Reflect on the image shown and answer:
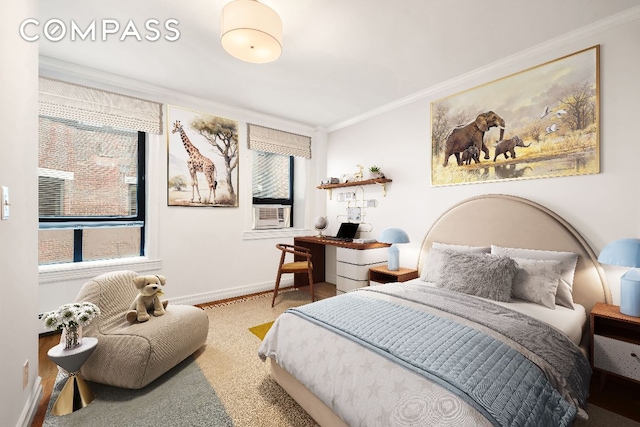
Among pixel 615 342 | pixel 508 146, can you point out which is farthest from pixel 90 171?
pixel 615 342

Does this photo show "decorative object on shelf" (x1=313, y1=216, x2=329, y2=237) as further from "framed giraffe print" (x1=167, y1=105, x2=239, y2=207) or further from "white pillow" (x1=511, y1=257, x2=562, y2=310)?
"white pillow" (x1=511, y1=257, x2=562, y2=310)

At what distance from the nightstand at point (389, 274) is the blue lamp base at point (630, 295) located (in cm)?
165

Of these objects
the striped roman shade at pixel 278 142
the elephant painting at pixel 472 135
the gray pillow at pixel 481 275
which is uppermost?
the striped roman shade at pixel 278 142

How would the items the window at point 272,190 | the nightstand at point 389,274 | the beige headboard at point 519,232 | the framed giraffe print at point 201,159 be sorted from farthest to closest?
1. the window at point 272,190
2. the framed giraffe print at point 201,159
3. the nightstand at point 389,274
4. the beige headboard at point 519,232

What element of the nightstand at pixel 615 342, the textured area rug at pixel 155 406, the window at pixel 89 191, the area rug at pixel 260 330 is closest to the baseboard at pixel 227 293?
the window at pixel 89 191

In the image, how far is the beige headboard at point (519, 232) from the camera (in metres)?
2.18

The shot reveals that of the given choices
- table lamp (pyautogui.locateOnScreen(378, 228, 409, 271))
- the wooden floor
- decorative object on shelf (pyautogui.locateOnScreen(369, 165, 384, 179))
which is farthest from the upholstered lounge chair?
decorative object on shelf (pyautogui.locateOnScreen(369, 165, 384, 179))

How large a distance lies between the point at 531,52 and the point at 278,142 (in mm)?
3211

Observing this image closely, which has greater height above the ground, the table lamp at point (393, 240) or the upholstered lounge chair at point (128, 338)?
the table lamp at point (393, 240)

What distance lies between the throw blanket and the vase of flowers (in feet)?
4.71

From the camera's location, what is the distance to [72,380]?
1.75 meters

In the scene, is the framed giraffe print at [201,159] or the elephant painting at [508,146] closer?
the elephant painting at [508,146]

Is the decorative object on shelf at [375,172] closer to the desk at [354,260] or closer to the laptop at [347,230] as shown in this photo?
the laptop at [347,230]

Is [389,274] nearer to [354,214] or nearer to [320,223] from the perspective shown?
[354,214]
